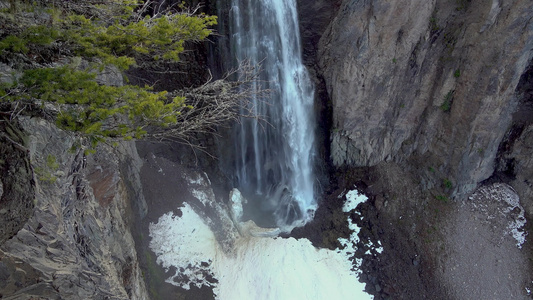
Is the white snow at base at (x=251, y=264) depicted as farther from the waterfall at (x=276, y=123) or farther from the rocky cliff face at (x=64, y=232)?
the rocky cliff face at (x=64, y=232)

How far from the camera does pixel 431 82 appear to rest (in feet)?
46.5

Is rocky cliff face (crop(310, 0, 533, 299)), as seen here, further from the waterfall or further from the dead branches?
the dead branches

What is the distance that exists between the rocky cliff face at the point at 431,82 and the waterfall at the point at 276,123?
1.53 m

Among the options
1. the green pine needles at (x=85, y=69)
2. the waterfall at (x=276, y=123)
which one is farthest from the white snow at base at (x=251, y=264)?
the green pine needles at (x=85, y=69)

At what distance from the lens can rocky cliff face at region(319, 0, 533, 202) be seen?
40.3 ft

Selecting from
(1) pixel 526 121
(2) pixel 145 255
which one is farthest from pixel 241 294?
(1) pixel 526 121

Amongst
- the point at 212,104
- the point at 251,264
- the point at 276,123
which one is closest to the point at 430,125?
the point at 276,123

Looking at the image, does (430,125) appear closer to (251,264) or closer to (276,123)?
(276,123)

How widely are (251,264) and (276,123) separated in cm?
612

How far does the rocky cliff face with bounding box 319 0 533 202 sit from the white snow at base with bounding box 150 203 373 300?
5.51 m

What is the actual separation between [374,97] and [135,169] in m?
10.5

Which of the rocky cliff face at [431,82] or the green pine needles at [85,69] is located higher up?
the green pine needles at [85,69]

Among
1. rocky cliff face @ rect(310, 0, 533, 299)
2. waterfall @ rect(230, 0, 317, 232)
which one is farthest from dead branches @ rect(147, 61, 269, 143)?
rocky cliff face @ rect(310, 0, 533, 299)

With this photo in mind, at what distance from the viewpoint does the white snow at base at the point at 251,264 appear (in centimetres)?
1123
